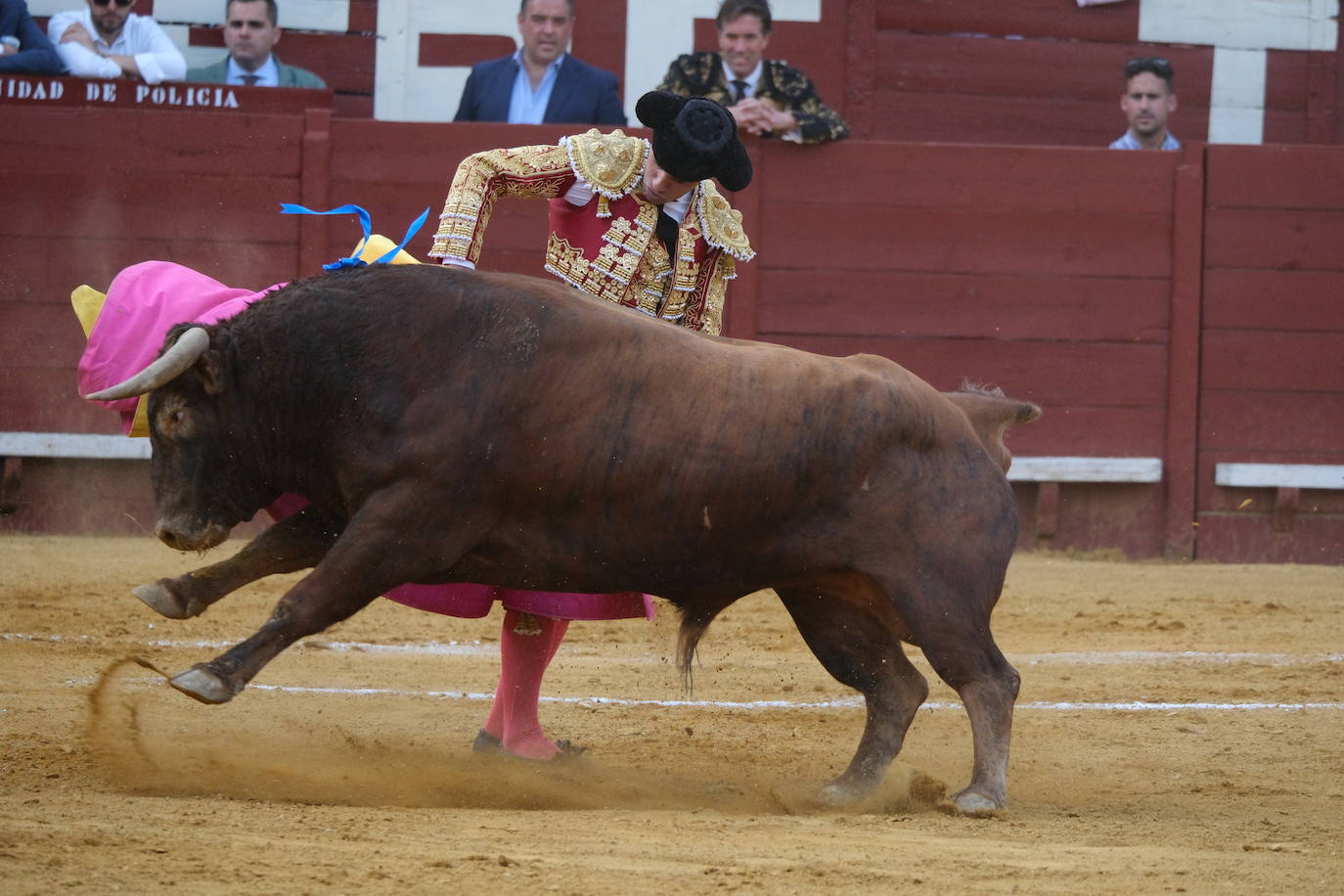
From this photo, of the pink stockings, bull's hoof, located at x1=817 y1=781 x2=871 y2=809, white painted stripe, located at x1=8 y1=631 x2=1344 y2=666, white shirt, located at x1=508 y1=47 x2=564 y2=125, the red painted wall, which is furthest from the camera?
the red painted wall

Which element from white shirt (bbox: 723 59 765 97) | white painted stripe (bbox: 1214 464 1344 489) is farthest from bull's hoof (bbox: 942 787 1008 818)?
white painted stripe (bbox: 1214 464 1344 489)

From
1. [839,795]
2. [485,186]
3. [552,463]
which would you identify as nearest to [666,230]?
[485,186]

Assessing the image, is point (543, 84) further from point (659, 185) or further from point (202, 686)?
point (202, 686)

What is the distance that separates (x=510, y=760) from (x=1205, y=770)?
4.83 ft

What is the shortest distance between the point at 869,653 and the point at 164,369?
1.52 metres

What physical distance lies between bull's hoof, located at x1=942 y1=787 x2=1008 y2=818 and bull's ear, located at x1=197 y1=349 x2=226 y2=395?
5.17ft

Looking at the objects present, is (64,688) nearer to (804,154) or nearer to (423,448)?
(423,448)

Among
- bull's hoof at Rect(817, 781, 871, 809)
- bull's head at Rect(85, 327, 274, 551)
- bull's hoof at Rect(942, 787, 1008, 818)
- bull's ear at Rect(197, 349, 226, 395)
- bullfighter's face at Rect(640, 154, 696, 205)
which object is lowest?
bull's hoof at Rect(817, 781, 871, 809)

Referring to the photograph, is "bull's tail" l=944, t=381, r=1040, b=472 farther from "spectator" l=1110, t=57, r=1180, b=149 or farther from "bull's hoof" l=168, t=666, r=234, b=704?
"spectator" l=1110, t=57, r=1180, b=149

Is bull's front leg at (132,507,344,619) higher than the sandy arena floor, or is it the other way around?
bull's front leg at (132,507,344,619)

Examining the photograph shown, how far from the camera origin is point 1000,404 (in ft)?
12.0

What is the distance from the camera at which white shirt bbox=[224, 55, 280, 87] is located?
7035mm

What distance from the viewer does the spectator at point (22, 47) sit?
21.9ft

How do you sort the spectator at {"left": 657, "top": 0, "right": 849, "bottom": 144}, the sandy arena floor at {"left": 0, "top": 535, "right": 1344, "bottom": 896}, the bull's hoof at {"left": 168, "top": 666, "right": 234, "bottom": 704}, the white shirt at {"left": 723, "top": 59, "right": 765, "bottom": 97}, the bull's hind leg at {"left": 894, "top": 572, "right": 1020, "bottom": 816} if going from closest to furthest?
1. the sandy arena floor at {"left": 0, "top": 535, "right": 1344, "bottom": 896}
2. the bull's hoof at {"left": 168, "top": 666, "right": 234, "bottom": 704}
3. the bull's hind leg at {"left": 894, "top": 572, "right": 1020, "bottom": 816}
4. the spectator at {"left": 657, "top": 0, "right": 849, "bottom": 144}
5. the white shirt at {"left": 723, "top": 59, "right": 765, "bottom": 97}
